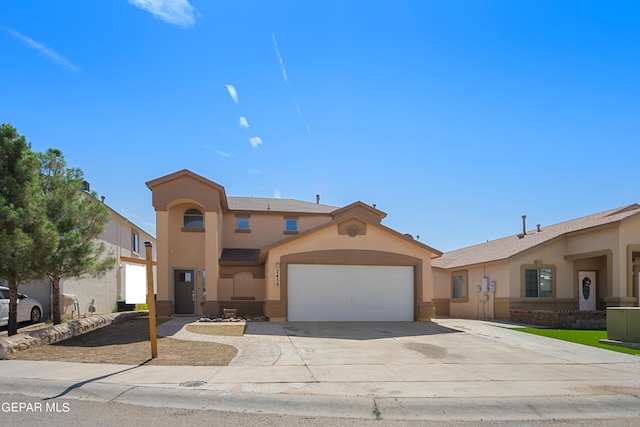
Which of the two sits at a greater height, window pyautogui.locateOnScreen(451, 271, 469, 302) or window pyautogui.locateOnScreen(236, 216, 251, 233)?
window pyautogui.locateOnScreen(236, 216, 251, 233)

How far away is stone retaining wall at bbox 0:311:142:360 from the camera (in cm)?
1134

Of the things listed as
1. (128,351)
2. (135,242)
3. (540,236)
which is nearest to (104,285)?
(135,242)

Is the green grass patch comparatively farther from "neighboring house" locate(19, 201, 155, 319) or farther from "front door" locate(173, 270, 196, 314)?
"neighboring house" locate(19, 201, 155, 319)

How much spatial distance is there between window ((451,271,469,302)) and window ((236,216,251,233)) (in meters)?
13.1

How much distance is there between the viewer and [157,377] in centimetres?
887

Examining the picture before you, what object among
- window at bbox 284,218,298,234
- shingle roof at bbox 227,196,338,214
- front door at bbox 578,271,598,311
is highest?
shingle roof at bbox 227,196,338,214

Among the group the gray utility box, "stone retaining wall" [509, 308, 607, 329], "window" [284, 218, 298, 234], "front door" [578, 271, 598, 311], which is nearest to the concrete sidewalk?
the gray utility box

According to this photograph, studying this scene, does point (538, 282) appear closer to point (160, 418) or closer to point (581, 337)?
point (581, 337)

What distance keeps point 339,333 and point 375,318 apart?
4.46 meters

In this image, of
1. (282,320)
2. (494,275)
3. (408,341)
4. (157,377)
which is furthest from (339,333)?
(494,275)

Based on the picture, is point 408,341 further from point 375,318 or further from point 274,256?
point 274,256

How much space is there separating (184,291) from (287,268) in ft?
19.3

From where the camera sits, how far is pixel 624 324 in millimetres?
14484

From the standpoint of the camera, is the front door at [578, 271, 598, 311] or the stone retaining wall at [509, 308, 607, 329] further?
the front door at [578, 271, 598, 311]
